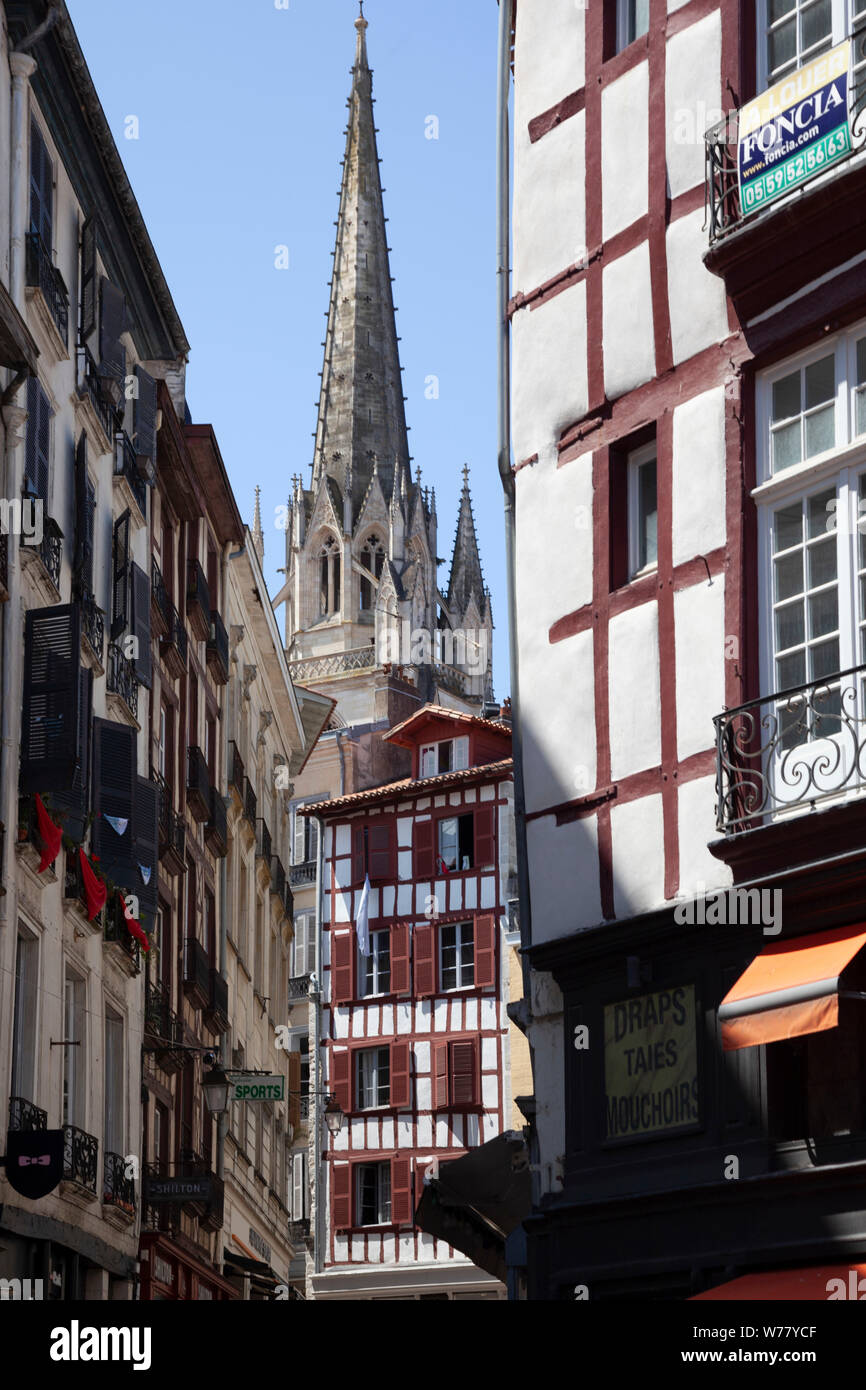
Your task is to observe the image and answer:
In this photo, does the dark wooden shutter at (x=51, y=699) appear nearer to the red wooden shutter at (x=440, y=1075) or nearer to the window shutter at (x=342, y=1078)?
the red wooden shutter at (x=440, y=1075)

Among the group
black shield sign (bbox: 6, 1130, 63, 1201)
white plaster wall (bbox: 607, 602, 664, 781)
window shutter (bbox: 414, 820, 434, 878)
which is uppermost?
window shutter (bbox: 414, 820, 434, 878)

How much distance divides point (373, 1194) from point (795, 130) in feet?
150

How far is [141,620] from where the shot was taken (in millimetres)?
28922

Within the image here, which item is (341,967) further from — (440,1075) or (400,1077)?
(440,1075)

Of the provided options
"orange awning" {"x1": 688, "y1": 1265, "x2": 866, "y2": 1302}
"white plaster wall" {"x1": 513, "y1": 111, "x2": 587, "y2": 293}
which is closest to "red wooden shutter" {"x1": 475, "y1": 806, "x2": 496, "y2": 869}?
"white plaster wall" {"x1": 513, "y1": 111, "x2": 587, "y2": 293}

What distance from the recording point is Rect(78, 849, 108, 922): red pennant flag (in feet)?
78.9

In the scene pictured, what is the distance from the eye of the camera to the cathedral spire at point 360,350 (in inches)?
4840

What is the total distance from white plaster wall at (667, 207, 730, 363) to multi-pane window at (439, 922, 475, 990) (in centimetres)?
4328

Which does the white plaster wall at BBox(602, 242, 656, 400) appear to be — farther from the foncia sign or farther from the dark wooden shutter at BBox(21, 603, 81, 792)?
the dark wooden shutter at BBox(21, 603, 81, 792)

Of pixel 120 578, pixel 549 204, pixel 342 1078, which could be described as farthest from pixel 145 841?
pixel 342 1078

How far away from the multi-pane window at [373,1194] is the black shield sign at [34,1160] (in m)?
37.3

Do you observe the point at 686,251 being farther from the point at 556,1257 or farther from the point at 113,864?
the point at 113,864

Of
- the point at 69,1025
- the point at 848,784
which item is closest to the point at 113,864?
the point at 69,1025
